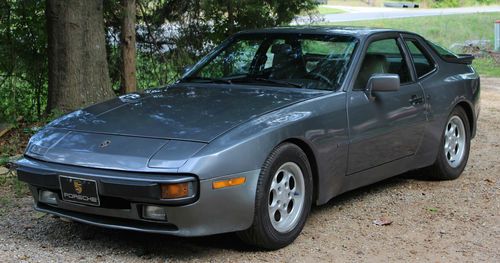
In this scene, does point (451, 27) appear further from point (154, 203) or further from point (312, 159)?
point (154, 203)

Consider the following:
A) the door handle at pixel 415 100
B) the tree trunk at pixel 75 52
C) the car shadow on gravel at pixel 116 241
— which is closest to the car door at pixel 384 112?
the door handle at pixel 415 100

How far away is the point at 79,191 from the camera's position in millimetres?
4262

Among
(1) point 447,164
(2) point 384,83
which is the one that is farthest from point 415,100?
(1) point 447,164

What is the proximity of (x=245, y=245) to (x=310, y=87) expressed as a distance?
1387mm

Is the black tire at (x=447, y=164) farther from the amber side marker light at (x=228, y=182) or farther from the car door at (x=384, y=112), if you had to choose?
the amber side marker light at (x=228, y=182)

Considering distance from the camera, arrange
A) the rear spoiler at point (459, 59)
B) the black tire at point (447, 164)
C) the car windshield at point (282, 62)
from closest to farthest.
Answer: the car windshield at point (282, 62) → the black tire at point (447, 164) → the rear spoiler at point (459, 59)

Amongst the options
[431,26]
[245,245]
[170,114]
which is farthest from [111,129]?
[431,26]

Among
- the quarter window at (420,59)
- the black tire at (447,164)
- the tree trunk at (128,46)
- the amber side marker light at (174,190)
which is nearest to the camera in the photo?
the amber side marker light at (174,190)

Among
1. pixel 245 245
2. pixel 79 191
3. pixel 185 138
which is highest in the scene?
pixel 185 138

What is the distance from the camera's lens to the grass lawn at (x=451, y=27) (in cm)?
2127

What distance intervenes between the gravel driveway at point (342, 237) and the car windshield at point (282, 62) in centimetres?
107

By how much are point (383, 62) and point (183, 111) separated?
1992 mm

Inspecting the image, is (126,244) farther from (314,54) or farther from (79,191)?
(314,54)

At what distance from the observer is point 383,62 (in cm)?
596
